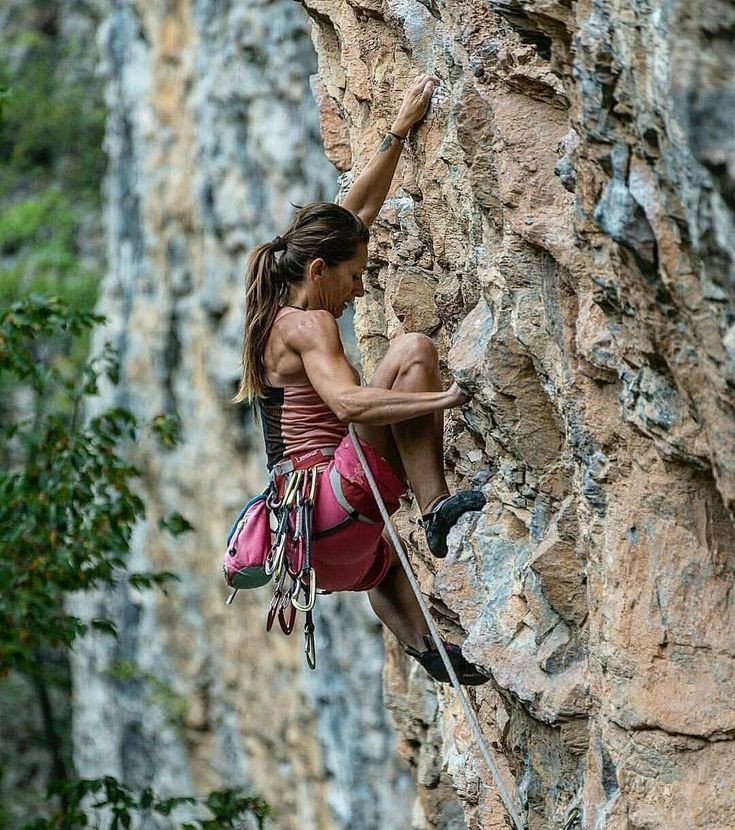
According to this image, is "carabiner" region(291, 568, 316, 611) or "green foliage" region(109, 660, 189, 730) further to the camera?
"green foliage" region(109, 660, 189, 730)

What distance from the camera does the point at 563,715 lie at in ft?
14.1

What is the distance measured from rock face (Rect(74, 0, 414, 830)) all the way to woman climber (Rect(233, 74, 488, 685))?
6.72 m

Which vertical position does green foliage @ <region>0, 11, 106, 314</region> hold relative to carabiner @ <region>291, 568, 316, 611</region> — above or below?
above

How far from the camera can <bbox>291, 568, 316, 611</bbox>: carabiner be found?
4715 millimetres

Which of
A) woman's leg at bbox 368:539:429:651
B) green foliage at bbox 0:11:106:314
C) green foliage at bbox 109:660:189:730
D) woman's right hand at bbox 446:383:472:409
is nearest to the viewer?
woman's right hand at bbox 446:383:472:409

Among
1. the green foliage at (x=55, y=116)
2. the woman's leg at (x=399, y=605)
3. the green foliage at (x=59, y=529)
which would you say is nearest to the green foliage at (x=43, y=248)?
the green foliage at (x=55, y=116)

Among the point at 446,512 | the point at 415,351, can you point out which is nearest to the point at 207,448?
the point at 446,512

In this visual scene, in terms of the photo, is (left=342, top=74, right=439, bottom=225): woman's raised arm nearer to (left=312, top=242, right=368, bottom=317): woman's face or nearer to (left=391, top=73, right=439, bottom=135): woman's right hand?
(left=391, top=73, right=439, bottom=135): woman's right hand

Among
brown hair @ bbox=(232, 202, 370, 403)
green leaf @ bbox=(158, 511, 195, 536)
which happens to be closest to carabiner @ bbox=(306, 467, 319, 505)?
brown hair @ bbox=(232, 202, 370, 403)

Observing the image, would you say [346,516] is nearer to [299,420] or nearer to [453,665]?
[299,420]

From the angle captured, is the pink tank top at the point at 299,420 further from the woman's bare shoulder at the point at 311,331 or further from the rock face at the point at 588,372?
the rock face at the point at 588,372

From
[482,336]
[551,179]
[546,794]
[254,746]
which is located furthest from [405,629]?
[254,746]

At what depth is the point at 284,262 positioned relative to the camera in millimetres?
4820

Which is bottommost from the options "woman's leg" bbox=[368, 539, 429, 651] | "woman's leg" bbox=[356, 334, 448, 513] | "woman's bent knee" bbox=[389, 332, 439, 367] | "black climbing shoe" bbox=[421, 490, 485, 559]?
"woman's leg" bbox=[368, 539, 429, 651]
